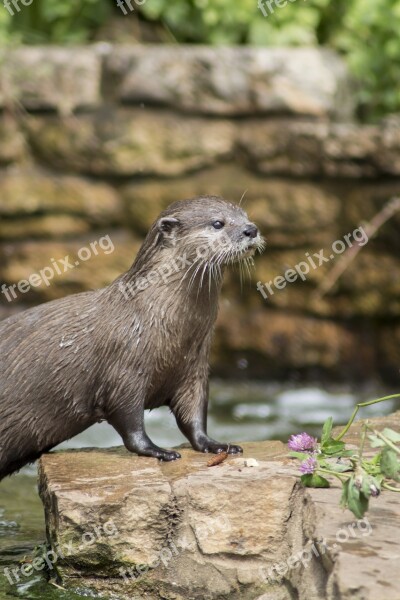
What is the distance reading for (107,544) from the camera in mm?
3727

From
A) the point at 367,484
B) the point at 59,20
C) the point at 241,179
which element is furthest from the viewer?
the point at 59,20

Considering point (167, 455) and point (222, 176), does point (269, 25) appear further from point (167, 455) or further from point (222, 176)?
point (167, 455)

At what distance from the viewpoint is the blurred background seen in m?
7.29

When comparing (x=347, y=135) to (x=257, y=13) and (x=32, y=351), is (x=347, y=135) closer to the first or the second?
(x=257, y=13)

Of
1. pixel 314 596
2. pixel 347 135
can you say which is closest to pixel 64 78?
pixel 347 135

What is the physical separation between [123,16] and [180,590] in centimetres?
579

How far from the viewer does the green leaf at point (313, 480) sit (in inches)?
141

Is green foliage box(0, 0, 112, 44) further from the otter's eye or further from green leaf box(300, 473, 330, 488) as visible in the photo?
green leaf box(300, 473, 330, 488)

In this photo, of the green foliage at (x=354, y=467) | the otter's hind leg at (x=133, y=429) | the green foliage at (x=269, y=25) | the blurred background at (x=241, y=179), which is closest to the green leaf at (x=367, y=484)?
the green foliage at (x=354, y=467)

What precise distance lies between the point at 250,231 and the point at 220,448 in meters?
0.85

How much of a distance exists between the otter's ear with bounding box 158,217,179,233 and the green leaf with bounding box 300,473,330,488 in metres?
1.23

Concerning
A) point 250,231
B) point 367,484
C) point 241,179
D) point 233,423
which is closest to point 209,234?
point 250,231

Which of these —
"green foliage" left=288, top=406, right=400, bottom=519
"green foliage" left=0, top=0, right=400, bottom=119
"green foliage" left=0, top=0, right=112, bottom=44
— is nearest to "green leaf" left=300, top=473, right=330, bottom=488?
"green foliage" left=288, top=406, right=400, bottom=519

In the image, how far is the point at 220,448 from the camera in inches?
169
